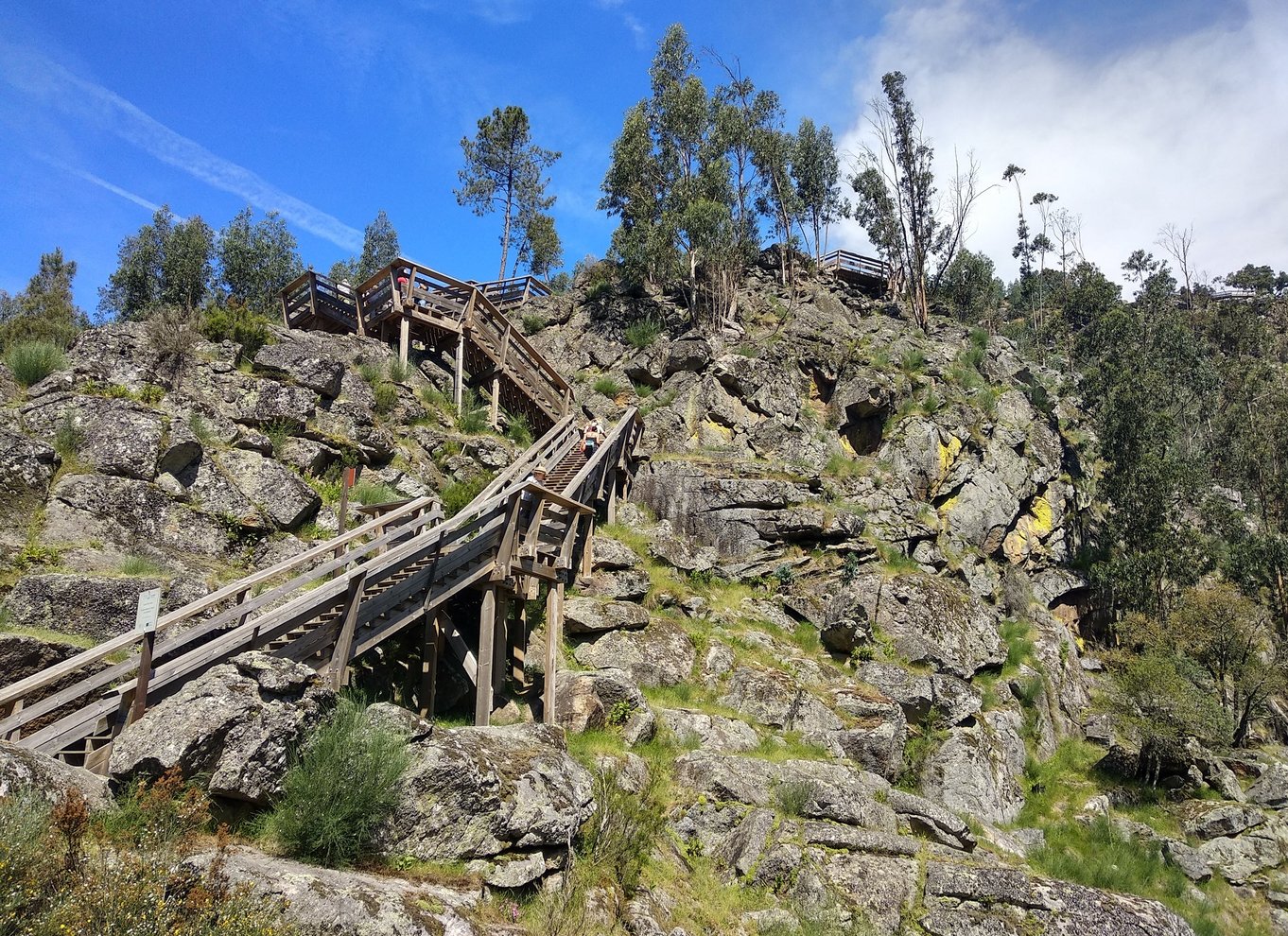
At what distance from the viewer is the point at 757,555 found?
20828 millimetres

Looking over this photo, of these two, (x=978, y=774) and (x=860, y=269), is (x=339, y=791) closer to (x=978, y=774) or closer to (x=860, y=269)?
(x=978, y=774)

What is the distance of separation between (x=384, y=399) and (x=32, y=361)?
299 inches

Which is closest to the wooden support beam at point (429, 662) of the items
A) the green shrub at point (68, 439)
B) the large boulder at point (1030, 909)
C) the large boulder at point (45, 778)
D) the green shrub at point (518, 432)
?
the large boulder at point (45, 778)

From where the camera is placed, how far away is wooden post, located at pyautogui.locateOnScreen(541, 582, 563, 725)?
→ 13001mm

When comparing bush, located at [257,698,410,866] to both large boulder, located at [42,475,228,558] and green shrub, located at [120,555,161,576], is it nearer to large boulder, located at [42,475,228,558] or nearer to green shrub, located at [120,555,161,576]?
green shrub, located at [120,555,161,576]

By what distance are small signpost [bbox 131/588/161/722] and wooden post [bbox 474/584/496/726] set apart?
5196 millimetres

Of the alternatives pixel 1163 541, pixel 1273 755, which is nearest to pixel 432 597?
pixel 1273 755

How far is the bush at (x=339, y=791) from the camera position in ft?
23.1

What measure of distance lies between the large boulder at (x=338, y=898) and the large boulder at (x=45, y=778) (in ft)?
3.86

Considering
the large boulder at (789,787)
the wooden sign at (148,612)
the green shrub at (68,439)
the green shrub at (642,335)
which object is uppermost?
the green shrub at (642,335)

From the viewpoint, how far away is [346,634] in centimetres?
993

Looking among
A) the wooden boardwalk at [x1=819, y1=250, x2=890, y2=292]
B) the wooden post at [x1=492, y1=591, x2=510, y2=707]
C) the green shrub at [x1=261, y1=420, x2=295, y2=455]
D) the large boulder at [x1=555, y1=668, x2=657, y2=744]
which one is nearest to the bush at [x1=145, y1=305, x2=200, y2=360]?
the green shrub at [x1=261, y1=420, x2=295, y2=455]

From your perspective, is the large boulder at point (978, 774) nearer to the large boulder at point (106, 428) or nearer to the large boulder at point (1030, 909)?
the large boulder at point (1030, 909)

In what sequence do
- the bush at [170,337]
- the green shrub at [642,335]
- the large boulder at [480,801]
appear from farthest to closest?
the green shrub at [642,335]
the bush at [170,337]
the large boulder at [480,801]
